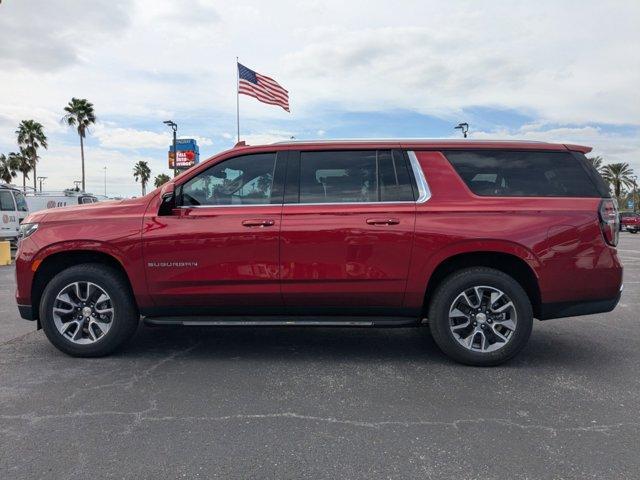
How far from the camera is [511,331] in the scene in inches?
171

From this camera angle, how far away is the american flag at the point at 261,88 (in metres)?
21.9

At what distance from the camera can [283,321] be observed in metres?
4.48

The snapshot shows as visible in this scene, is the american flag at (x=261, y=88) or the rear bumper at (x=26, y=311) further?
the american flag at (x=261, y=88)

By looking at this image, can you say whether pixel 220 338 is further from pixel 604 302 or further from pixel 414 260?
pixel 604 302

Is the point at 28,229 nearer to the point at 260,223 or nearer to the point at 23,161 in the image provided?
the point at 260,223

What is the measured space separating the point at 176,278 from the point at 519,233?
2946mm

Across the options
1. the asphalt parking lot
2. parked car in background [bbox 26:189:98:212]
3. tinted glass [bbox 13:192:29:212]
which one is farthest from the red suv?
parked car in background [bbox 26:189:98:212]

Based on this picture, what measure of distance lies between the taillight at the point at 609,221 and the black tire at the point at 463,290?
832 mm

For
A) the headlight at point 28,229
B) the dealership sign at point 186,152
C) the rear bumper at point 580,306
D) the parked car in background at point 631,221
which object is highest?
the dealership sign at point 186,152

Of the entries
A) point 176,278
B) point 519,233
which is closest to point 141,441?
point 176,278

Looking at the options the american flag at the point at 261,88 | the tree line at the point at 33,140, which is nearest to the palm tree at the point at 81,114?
the tree line at the point at 33,140

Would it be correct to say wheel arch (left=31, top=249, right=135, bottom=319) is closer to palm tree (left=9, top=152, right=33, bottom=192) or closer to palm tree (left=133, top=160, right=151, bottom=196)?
palm tree (left=9, top=152, right=33, bottom=192)

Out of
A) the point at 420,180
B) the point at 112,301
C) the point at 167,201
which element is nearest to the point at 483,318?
the point at 420,180

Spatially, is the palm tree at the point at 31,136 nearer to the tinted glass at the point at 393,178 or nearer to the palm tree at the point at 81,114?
the palm tree at the point at 81,114
